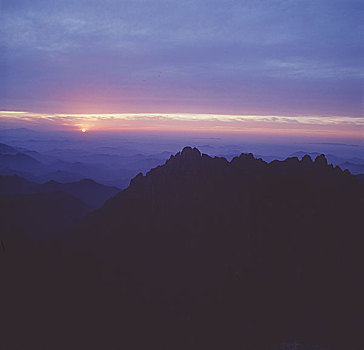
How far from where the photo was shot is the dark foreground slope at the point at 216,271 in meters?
54.8

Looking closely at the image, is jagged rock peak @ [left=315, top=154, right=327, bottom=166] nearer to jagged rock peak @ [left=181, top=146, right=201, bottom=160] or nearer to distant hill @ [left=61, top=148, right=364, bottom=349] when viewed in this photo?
distant hill @ [left=61, top=148, right=364, bottom=349]

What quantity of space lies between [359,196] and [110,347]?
70.8 metres

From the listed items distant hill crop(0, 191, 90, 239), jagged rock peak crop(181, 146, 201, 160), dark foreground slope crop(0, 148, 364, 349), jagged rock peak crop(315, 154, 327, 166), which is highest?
jagged rock peak crop(315, 154, 327, 166)

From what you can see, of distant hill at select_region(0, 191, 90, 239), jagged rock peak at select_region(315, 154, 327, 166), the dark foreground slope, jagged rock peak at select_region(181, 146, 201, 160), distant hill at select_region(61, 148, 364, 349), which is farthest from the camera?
distant hill at select_region(0, 191, 90, 239)

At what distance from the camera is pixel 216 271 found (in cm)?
6234

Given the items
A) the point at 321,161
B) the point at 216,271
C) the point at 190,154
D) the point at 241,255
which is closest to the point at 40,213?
the point at 190,154

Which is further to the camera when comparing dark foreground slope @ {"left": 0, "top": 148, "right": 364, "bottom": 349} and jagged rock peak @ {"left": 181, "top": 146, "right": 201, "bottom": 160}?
jagged rock peak @ {"left": 181, "top": 146, "right": 201, "bottom": 160}

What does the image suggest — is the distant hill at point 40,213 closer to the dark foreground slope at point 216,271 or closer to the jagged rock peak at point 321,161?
the dark foreground slope at point 216,271

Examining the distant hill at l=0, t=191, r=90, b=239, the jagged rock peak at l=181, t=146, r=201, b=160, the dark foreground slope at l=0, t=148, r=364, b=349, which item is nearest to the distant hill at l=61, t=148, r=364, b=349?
the dark foreground slope at l=0, t=148, r=364, b=349

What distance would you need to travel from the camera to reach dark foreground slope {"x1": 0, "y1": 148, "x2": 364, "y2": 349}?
180 feet

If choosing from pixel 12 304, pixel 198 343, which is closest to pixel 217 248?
pixel 198 343

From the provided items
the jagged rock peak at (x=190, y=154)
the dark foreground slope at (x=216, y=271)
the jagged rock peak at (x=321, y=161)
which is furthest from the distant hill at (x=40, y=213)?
the jagged rock peak at (x=321, y=161)

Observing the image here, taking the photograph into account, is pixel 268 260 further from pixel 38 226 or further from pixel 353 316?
pixel 38 226

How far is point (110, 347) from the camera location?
52750 millimetres
